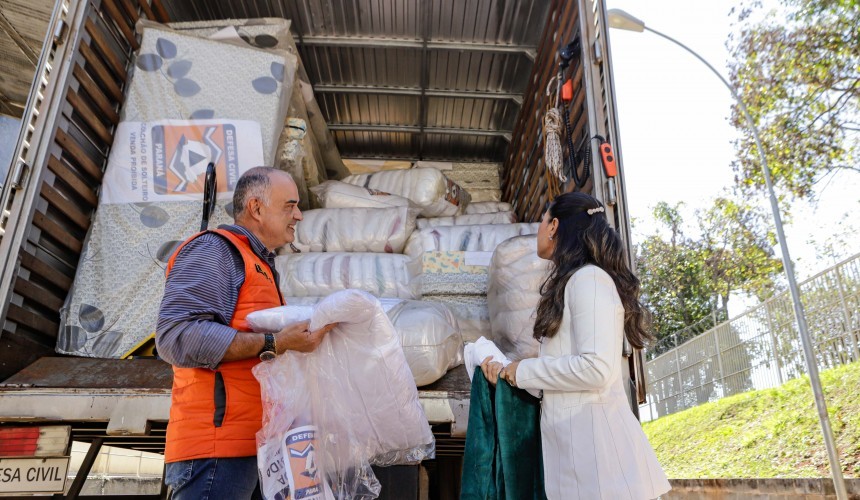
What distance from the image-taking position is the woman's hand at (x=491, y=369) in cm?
174

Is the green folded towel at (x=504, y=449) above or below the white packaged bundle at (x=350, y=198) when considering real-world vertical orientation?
below

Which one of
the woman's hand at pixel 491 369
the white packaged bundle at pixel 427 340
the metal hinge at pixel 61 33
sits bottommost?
the woman's hand at pixel 491 369

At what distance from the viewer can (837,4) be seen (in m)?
8.41

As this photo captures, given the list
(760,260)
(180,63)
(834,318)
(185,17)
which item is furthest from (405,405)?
(760,260)

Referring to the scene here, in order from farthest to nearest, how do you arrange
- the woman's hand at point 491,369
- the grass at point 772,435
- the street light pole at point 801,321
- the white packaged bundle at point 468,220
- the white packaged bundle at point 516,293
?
1. the grass at point 772,435
2. the street light pole at point 801,321
3. the white packaged bundle at point 468,220
4. the white packaged bundle at point 516,293
5. the woman's hand at point 491,369

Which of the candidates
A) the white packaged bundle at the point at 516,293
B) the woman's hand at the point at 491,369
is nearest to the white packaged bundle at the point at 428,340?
the white packaged bundle at the point at 516,293

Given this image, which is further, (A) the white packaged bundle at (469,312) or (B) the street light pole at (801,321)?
(B) the street light pole at (801,321)

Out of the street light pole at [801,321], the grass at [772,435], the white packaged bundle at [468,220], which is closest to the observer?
the white packaged bundle at [468,220]

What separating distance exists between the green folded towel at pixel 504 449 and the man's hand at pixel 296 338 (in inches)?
22.7

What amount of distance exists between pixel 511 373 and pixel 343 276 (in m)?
1.77

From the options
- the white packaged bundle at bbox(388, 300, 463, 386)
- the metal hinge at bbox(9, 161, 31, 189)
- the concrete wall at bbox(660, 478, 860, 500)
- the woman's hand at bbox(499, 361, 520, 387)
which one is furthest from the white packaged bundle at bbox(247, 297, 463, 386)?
the concrete wall at bbox(660, 478, 860, 500)

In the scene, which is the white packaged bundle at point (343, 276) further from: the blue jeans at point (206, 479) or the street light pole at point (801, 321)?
the street light pole at point (801, 321)

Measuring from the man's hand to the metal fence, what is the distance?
503 cm

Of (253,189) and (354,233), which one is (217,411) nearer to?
(253,189)
